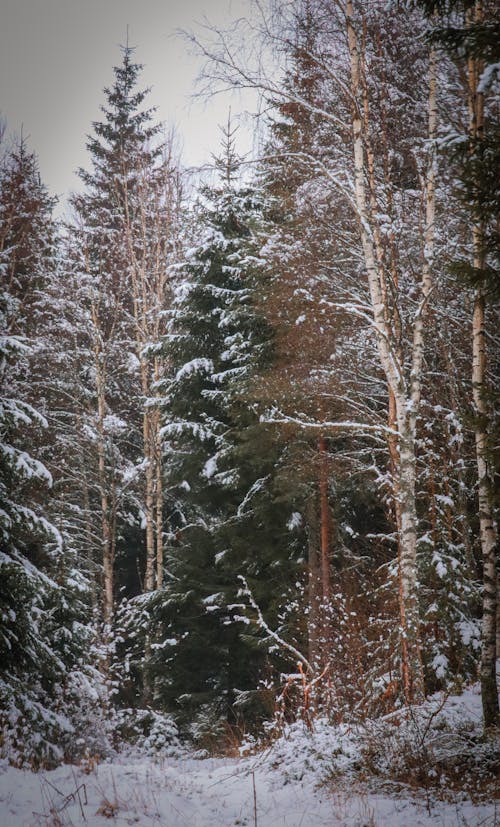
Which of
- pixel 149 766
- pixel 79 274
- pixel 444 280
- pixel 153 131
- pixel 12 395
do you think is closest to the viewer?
pixel 149 766

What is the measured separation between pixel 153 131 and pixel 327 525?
1431 centimetres

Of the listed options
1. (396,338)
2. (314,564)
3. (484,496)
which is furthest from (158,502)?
(484,496)

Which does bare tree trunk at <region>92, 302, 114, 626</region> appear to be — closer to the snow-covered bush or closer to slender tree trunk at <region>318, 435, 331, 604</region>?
the snow-covered bush

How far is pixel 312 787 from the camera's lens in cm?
513

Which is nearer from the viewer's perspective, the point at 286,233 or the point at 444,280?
the point at 444,280

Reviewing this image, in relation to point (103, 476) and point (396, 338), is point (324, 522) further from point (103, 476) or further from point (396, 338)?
point (103, 476)

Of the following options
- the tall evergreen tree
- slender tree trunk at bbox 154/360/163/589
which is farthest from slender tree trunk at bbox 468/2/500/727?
→ the tall evergreen tree

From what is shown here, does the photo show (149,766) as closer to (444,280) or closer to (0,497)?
(0,497)

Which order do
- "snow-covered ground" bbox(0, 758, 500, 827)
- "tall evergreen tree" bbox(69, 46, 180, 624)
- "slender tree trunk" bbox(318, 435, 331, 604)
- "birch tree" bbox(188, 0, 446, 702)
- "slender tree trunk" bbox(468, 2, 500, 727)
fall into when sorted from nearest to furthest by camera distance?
"snow-covered ground" bbox(0, 758, 500, 827) < "slender tree trunk" bbox(468, 2, 500, 727) < "birch tree" bbox(188, 0, 446, 702) < "slender tree trunk" bbox(318, 435, 331, 604) < "tall evergreen tree" bbox(69, 46, 180, 624)

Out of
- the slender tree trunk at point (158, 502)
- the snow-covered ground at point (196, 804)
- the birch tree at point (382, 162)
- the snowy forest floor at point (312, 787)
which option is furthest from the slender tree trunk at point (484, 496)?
the slender tree trunk at point (158, 502)

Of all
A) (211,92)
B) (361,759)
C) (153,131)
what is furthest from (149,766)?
(153,131)

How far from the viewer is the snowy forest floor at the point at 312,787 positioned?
4.31 meters

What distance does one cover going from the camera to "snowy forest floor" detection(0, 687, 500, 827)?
431 centimetres

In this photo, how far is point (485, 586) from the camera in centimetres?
583
